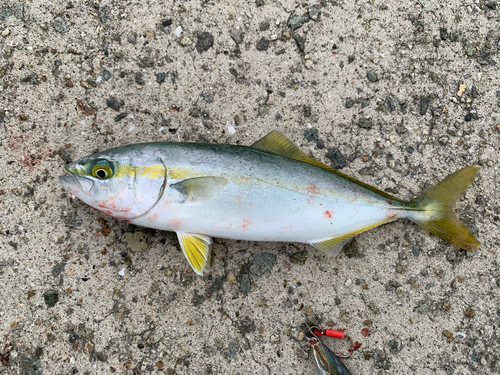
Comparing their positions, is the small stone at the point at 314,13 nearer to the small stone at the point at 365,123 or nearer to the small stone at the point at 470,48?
the small stone at the point at 365,123

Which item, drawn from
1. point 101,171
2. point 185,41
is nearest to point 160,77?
point 185,41

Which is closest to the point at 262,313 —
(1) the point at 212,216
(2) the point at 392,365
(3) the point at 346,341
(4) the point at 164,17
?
(3) the point at 346,341

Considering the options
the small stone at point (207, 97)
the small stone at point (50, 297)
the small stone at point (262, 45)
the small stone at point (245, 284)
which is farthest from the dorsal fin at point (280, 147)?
the small stone at point (50, 297)

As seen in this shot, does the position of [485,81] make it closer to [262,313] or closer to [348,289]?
[348,289]

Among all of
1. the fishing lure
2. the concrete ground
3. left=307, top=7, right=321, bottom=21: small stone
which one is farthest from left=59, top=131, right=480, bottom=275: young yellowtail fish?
left=307, top=7, right=321, bottom=21: small stone

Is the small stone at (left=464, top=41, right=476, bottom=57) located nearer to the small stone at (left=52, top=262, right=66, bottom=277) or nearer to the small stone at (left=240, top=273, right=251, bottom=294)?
the small stone at (left=240, top=273, right=251, bottom=294)
